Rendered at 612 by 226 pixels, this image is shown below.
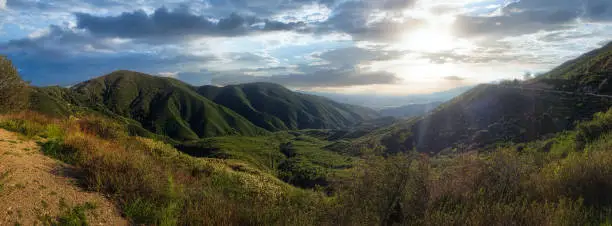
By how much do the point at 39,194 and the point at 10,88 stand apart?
40.1ft

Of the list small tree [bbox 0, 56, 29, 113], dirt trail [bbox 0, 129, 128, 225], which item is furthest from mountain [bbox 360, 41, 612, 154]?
dirt trail [bbox 0, 129, 128, 225]

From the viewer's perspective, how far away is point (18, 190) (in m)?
6.67

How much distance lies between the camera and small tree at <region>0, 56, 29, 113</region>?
14711mm

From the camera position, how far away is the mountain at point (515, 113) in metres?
55.0

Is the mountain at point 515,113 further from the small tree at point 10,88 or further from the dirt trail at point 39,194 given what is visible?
the dirt trail at point 39,194

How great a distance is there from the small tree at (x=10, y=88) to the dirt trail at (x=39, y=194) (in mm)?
8608

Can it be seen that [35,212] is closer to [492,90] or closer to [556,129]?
[556,129]

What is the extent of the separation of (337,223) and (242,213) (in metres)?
2.14

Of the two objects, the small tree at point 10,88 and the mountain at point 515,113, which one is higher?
the small tree at point 10,88

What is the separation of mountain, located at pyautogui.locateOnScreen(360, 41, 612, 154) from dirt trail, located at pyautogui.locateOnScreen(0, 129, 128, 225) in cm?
4658

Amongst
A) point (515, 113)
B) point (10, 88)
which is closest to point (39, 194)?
point (10, 88)

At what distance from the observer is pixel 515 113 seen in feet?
219

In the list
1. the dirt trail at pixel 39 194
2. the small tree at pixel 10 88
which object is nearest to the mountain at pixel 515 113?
the small tree at pixel 10 88

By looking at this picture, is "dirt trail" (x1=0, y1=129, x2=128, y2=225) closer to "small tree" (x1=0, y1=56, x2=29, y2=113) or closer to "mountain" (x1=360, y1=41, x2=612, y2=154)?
"small tree" (x1=0, y1=56, x2=29, y2=113)
